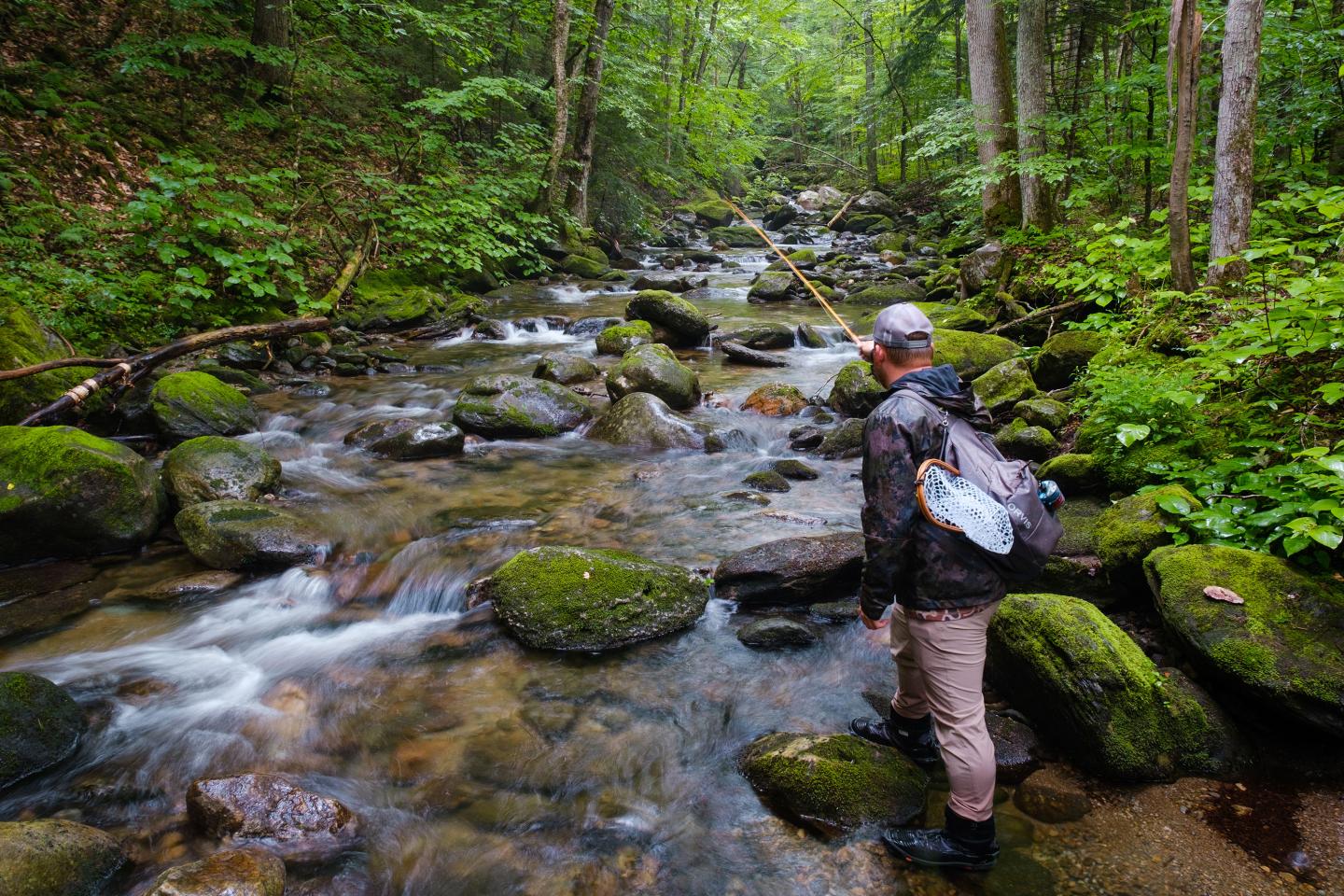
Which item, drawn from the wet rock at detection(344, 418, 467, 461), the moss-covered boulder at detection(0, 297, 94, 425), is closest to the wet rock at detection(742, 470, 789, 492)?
the wet rock at detection(344, 418, 467, 461)

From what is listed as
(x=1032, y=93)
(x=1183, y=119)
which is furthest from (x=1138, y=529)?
(x=1032, y=93)

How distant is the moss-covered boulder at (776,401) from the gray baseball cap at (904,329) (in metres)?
6.39

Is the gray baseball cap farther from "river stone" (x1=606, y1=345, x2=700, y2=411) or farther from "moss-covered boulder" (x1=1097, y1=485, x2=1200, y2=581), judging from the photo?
"river stone" (x1=606, y1=345, x2=700, y2=411)

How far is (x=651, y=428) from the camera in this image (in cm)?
856

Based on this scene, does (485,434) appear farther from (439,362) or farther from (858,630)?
(858,630)

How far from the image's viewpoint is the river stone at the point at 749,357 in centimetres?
1172

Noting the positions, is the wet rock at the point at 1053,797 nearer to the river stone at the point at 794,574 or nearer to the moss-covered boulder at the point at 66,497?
the river stone at the point at 794,574

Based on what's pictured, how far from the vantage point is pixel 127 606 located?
4.91 meters

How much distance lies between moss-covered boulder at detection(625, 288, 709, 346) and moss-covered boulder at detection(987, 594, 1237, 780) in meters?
9.67

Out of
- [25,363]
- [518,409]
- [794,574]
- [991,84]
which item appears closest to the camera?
[794,574]

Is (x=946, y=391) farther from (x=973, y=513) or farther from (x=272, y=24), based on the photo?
(x=272, y=24)

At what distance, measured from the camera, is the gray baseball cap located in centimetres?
284

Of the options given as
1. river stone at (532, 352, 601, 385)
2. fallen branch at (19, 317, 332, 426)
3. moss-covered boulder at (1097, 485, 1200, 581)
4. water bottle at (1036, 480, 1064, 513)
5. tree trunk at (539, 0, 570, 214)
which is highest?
tree trunk at (539, 0, 570, 214)

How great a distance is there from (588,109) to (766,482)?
14.8 m
